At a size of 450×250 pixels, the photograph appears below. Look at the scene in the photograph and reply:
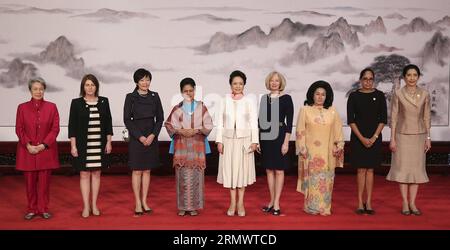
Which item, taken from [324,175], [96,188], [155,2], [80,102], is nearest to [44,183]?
[96,188]

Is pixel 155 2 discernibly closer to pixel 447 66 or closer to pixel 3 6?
pixel 3 6

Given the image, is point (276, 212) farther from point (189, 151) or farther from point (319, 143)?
point (189, 151)

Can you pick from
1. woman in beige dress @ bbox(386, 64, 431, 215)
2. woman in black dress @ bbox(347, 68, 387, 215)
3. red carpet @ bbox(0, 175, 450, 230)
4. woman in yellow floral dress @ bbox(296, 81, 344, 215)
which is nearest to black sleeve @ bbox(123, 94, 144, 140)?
red carpet @ bbox(0, 175, 450, 230)

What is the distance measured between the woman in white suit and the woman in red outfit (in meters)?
1.71

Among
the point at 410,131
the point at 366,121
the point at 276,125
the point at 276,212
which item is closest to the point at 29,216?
the point at 276,212

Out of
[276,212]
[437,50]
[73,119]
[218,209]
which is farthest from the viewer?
[437,50]

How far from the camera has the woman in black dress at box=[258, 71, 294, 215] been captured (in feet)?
14.8

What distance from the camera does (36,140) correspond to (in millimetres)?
4453

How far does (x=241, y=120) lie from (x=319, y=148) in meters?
0.85

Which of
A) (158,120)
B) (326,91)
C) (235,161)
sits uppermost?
(326,91)

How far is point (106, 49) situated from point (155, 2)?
1.08 m

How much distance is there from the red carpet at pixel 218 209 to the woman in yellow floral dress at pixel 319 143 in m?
0.24

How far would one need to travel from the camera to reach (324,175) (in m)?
4.56

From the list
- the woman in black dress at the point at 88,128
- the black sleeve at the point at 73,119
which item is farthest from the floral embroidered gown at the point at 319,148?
the black sleeve at the point at 73,119
